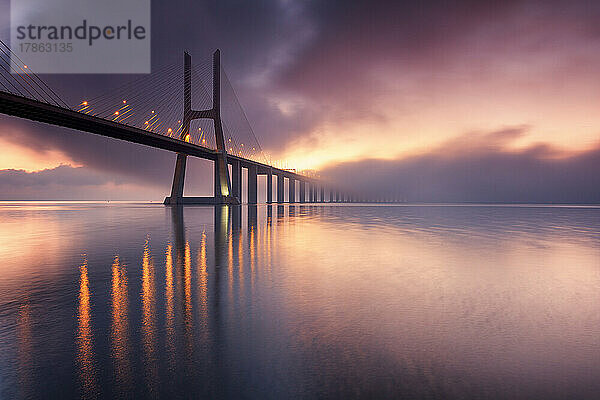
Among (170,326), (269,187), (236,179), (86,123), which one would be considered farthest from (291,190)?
(170,326)

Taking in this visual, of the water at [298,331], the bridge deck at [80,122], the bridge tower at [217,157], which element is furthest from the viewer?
the bridge tower at [217,157]

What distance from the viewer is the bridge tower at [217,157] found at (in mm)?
68875

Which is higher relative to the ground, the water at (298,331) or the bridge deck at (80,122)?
the bridge deck at (80,122)

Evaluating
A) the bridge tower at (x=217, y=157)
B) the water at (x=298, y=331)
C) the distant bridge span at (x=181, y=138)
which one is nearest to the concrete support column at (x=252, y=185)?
the distant bridge span at (x=181, y=138)

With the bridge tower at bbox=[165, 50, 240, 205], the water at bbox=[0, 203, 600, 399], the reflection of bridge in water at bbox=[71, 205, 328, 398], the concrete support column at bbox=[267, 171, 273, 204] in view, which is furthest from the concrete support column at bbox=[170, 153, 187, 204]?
the reflection of bridge in water at bbox=[71, 205, 328, 398]

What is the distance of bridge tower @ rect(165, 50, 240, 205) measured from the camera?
226 ft

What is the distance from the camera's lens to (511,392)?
3.18 m

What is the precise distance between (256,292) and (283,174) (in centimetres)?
10729

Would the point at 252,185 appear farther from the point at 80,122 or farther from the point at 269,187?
the point at 80,122

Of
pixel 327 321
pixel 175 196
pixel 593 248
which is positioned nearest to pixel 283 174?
pixel 175 196

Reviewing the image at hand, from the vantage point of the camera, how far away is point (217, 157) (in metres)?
68.7

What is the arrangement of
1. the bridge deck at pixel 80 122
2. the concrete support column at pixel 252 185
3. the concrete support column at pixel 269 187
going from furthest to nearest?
1. the concrete support column at pixel 269 187
2. the concrete support column at pixel 252 185
3. the bridge deck at pixel 80 122

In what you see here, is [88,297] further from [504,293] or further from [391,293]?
[504,293]

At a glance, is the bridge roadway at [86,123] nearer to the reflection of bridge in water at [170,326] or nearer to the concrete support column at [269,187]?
the reflection of bridge in water at [170,326]
